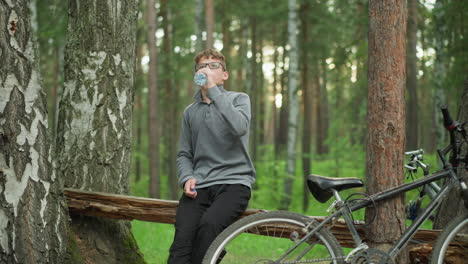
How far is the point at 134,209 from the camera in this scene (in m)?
4.68

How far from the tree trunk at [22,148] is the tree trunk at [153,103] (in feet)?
36.0

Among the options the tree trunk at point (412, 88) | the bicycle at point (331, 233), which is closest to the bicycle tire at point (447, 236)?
the bicycle at point (331, 233)

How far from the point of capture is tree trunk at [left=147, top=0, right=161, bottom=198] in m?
14.9

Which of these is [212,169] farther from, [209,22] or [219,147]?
[209,22]

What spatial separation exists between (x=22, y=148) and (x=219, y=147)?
4.95ft

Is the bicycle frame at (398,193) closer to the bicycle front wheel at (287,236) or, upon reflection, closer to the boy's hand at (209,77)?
the bicycle front wheel at (287,236)

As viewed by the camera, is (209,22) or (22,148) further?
(209,22)

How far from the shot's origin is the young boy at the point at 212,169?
394 centimetres

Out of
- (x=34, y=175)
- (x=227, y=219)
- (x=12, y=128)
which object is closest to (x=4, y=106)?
(x=12, y=128)

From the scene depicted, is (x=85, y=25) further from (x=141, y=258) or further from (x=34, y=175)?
(x=141, y=258)

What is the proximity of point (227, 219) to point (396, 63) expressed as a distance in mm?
1827

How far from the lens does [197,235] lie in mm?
3971

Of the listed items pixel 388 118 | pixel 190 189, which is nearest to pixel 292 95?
pixel 388 118

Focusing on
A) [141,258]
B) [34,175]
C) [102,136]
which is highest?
[102,136]
